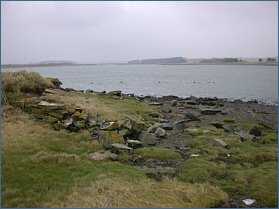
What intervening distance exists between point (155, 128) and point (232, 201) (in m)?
7.52

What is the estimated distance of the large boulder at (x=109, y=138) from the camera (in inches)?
399

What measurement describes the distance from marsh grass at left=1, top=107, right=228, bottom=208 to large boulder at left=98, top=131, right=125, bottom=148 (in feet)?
1.75

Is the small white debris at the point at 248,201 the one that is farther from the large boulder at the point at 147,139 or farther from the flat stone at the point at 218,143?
the large boulder at the point at 147,139

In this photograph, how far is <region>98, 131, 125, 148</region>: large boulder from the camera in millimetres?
10125

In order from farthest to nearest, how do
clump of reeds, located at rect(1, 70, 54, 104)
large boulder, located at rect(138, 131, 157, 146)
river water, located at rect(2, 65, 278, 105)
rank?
river water, located at rect(2, 65, 278, 105), clump of reeds, located at rect(1, 70, 54, 104), large boulder, located at rect(138, 131, 157, 146)

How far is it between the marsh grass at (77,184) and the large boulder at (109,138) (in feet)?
1.75

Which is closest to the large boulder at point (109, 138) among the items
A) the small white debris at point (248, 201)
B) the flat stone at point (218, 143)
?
the flat stone at point (218, 143)

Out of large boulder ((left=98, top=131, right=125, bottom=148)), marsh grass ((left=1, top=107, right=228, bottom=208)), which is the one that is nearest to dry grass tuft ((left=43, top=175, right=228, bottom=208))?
marsh grass ((left=1, top=107, right=228, bottom=208))

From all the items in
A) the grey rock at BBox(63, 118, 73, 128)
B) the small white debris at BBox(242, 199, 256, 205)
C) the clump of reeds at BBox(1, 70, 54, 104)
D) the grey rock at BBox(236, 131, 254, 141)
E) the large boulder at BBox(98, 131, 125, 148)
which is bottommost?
the grey rock at BBox(236, 131, 254, 141)

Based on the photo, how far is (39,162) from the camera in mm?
7859

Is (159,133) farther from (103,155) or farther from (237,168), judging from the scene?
(237,168)

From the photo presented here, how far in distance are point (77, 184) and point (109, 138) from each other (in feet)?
12.4

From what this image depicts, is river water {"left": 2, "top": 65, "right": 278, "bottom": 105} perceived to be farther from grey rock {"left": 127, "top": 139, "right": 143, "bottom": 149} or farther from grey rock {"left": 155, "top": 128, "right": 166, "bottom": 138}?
grey rock {"left": 127, "top": 139, "right": 143, "bottom": 149}

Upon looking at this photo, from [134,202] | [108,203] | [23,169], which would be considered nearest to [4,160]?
[23,169]
